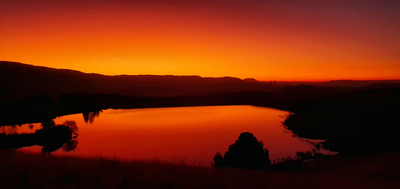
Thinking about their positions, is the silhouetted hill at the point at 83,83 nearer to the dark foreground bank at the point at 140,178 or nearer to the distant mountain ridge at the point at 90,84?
the distant mountain ridge at the point at 90,84

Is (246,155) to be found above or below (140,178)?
below

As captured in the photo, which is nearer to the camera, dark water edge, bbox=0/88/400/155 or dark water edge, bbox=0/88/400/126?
dark water edge, bbox=0/88/400/155

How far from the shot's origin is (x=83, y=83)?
13125 cm

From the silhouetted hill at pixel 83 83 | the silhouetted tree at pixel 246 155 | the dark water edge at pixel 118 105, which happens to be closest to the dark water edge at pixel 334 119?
the dark water edge at pixel 118 105

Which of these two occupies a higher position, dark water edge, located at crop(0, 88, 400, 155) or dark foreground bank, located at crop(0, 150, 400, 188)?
dark foreground bank, located at crop(0, 150, 400, 188)

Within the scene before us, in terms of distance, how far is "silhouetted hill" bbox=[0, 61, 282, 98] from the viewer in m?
93.4

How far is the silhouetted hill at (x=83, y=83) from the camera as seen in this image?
9344cm

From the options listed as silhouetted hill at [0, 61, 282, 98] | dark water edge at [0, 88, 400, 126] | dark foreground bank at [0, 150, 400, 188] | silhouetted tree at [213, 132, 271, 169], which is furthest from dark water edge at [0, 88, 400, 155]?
silhouetted hill at [0, 61, 282, 98]

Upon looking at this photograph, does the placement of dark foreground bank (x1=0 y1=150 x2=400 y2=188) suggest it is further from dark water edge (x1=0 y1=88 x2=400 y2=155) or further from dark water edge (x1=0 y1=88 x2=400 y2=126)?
dark water edge (x1=0 y1=88 x2=400 y2=126)

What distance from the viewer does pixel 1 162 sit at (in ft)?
28.9

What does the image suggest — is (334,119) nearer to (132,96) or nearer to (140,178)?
(140,178)

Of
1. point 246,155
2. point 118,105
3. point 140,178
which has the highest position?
point 140,178

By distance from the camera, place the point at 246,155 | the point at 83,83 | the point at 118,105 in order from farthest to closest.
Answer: the point at 83,83 → the point at 118,105 → the point at 246,155

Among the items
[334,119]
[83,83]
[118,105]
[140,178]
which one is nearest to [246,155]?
[140,178]
